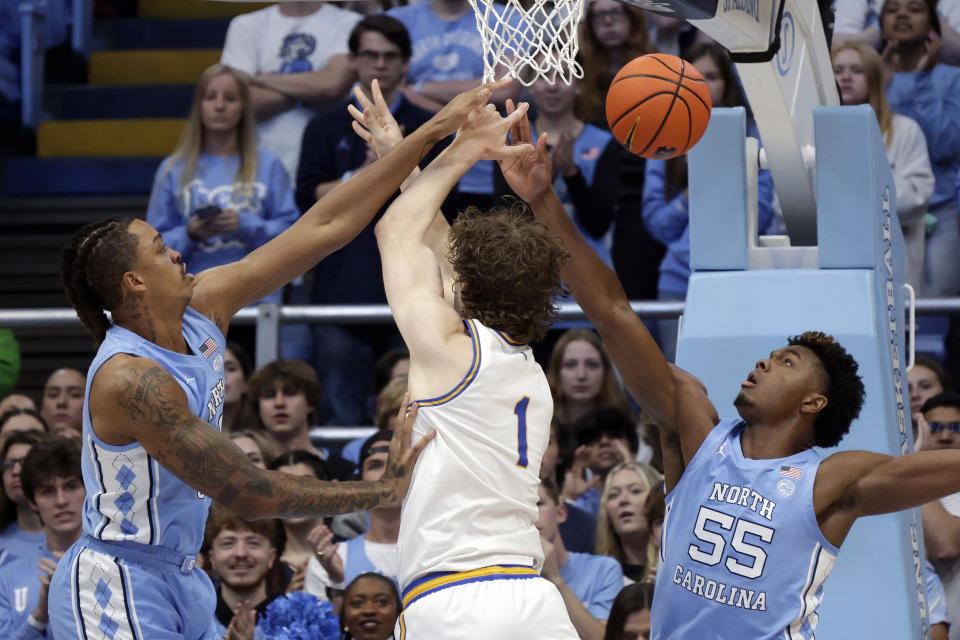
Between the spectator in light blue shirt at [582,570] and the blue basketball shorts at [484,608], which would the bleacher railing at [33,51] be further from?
the blue basketball shorts at [484,608]

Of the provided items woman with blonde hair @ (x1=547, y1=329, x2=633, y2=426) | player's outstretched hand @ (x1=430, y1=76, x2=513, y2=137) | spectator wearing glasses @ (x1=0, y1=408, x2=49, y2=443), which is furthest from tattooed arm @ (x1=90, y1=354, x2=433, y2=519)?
spectator wearing glasses @ (x1=0, y1=408, x2=49, y2=443)

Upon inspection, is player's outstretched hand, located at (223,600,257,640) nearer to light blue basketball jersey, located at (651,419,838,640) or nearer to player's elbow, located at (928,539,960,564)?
light blue basketball jersey, located at (651,419,838,640)

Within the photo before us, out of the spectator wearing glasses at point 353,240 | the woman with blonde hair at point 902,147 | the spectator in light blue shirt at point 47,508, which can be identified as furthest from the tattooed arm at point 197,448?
the woman with blonde hair at point 902,147

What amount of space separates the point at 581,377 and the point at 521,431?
3293mm

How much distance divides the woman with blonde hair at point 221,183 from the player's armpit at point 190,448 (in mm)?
4173

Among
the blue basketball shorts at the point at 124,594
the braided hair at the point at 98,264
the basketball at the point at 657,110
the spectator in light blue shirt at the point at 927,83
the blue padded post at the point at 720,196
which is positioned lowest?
the blue basketball shorts at the point at 124,594

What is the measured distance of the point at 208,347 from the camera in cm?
393

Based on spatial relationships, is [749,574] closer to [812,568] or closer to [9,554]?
[812,568]

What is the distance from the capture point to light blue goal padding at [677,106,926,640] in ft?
15.8

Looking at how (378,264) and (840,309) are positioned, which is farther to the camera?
(378,264)

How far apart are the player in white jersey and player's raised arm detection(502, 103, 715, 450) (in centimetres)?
69

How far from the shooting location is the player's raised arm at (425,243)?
11.7 feet

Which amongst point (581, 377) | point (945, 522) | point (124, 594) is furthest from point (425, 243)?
point (945, 522)

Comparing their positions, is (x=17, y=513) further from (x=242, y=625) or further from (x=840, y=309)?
(x=840, y=309)
